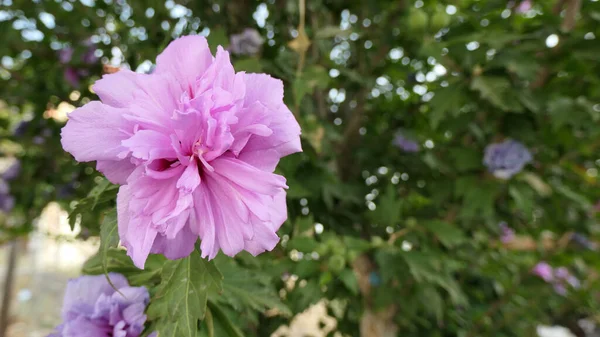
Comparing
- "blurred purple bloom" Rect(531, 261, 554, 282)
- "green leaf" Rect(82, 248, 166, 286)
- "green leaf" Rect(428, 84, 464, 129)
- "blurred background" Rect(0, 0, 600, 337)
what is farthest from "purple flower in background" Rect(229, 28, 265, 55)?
"blurred purple bloom" Rect(531, 261, 554, 282)

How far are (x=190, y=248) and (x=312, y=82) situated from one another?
384 mm

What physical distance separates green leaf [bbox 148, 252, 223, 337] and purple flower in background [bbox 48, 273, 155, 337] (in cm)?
5

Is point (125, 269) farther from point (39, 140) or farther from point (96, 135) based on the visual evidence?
point (39, 140)

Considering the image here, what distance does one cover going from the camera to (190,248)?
301 millimetres

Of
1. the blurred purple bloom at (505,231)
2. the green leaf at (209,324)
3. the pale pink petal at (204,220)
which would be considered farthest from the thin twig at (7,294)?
the pale pink petal at (204,220)

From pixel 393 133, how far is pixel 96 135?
0.81 meters

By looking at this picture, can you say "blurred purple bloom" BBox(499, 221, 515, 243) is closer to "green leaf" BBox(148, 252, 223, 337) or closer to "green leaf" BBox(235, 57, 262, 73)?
"green leaf" BBox(235, 57, 262, 73)

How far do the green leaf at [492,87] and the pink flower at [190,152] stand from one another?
53 centimetres

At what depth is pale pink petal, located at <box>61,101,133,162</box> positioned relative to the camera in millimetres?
284

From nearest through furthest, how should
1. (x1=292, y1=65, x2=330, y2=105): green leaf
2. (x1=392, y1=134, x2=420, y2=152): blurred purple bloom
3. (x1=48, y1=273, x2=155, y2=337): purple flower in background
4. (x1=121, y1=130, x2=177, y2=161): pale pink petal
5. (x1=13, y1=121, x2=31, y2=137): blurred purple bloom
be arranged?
(x1=121, y1=130, x2=177, y2=161): pale pink petal, (x1=48, y1=273, x2=155, y2=337): purple flower in background, (x1=292, y1=65, x2=330, y2=105): green leaf, (x1=392, y1=134, x2=420, y2=152): blurred purple bloom, (x1=13, y1=121, x2=31, y2=137): blurred purple bloom

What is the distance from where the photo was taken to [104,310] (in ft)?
1.30

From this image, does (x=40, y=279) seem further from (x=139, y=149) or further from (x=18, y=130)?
(x=139, y=149)

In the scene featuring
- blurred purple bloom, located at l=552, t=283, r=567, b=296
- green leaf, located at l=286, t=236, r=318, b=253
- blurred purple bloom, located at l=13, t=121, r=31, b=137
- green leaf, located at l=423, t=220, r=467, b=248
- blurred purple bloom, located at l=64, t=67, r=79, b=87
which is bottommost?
blurred purple bloom, located at l=552, t=283, r=567, b=296

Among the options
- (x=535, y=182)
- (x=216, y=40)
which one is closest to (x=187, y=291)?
(x=216, y=40)
